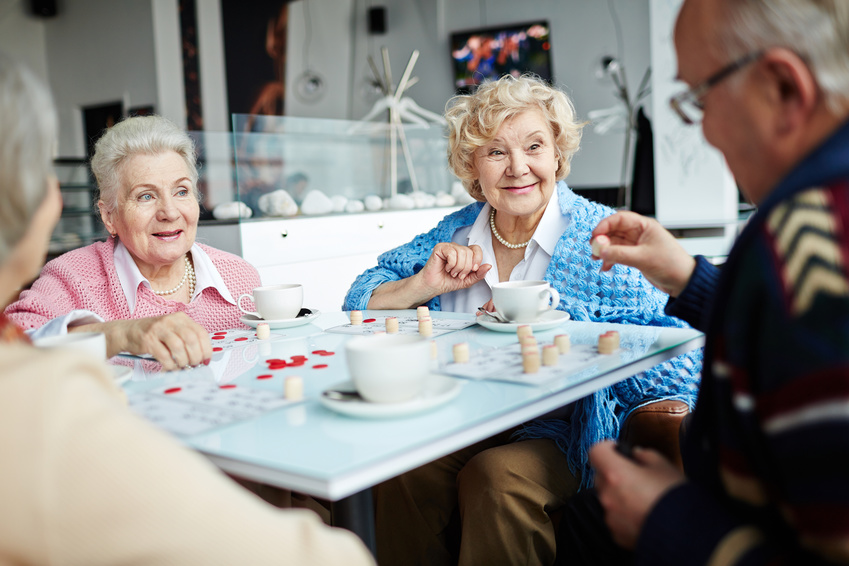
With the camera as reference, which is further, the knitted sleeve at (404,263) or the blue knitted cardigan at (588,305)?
the knitted sleeve at (404,263)

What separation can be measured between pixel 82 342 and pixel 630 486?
0.85 m

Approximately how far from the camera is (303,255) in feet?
12.5

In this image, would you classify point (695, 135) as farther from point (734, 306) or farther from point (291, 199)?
point (734, 306)

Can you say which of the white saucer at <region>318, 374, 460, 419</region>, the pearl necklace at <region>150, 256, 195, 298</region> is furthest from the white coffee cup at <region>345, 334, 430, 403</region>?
the pearl necklace at <region>150, 256, 195, 298</region>

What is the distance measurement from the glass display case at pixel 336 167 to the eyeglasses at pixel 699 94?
298 cm

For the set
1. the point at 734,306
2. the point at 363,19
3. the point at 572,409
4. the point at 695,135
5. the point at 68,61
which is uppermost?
the point at 363,19

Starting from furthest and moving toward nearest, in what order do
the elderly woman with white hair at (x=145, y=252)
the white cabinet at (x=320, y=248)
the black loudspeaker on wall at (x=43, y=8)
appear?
the black loudspeaker on wall at (x=43, y=8)
the white cabinet at (x=320, y=248)
the elderly woman with white hair at (x=145, y=252)

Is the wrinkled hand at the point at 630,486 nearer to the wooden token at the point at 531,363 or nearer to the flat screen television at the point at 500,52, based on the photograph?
the wooden token at the point at 531,363

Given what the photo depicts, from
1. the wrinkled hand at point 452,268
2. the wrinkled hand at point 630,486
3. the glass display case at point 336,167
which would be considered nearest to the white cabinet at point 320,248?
the glass display case at point 336,167

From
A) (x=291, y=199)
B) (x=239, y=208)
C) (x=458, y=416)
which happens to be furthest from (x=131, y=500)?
(x=291, y=199)

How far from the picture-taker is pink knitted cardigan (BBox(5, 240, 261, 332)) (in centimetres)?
170

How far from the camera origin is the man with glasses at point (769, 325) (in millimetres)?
595

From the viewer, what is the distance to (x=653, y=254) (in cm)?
127

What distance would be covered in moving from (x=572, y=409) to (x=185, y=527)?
3.84 feet
